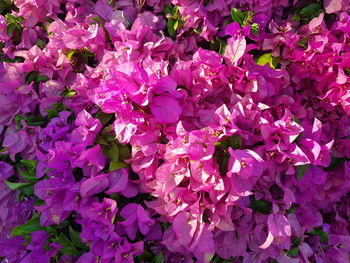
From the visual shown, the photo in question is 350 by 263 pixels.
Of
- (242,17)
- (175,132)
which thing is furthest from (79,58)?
(242,17)

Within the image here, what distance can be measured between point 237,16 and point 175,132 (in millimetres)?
470

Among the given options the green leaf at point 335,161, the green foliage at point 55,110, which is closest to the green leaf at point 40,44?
the green foliage at point 55,110

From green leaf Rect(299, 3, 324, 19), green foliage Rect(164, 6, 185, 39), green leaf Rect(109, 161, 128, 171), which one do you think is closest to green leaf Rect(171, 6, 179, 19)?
green foliage Rect(164, 6, 185, 39)

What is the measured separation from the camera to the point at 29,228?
3.81 feet

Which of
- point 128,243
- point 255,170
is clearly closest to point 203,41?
point 255,170

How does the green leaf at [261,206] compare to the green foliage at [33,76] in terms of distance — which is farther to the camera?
the green foliage at [33,76]

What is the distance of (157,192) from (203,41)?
2.00 ft

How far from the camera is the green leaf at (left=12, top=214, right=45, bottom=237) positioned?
1154mm

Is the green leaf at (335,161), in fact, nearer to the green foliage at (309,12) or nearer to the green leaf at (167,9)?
the green foliage at (309,12)

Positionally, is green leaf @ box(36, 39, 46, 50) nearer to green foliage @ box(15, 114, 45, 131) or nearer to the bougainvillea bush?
the bougainvillea bush

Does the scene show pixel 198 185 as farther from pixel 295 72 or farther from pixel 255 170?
Answer: pixel 295 72

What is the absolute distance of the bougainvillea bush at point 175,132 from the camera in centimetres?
104

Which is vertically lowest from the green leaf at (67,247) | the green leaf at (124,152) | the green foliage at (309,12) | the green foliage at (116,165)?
the green leaf at (67,247)

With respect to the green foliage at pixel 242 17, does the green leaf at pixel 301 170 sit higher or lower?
lower
